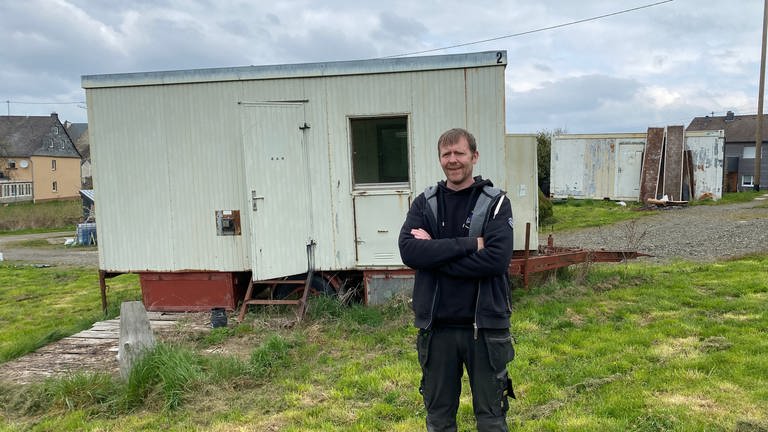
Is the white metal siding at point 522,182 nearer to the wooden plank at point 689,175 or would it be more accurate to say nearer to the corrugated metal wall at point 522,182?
the corrugated metal wall at point 522,182

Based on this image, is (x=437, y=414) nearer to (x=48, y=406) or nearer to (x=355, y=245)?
(x=48, y=406)

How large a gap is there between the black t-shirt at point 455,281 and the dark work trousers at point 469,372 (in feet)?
0.26

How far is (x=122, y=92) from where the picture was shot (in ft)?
22.7

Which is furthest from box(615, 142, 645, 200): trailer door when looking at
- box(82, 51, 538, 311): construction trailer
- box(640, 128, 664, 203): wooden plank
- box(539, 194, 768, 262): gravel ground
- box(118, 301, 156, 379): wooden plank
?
box(118, 301, 156, 379): wooden plank

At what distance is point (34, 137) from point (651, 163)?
4697 centimetres

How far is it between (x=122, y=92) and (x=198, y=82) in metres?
0.99

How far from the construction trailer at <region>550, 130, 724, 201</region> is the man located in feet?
61.4

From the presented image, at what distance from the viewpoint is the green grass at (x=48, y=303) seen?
21.9ft

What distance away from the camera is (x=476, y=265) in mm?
2691

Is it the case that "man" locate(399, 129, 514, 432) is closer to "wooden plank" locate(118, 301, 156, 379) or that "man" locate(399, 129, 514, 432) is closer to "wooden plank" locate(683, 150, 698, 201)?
"wooden plank" locate(118, 301, 156, 379)

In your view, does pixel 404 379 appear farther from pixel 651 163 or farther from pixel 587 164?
pixel 587 164

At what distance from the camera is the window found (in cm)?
675

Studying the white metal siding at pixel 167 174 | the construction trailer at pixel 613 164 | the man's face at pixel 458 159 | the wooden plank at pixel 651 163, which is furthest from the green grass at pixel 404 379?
the construction trailer at pixel 613 164

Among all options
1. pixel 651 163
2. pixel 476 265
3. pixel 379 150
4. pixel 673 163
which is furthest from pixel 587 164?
pixel 476 265
